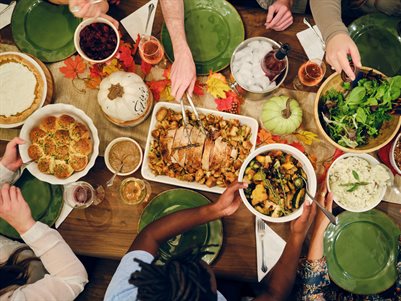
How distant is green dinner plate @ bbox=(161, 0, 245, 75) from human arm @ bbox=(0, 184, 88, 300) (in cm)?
108

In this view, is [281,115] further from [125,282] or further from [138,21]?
[125,282]

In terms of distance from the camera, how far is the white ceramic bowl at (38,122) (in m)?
1.69

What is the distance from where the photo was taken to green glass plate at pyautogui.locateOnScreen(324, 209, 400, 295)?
1818mm

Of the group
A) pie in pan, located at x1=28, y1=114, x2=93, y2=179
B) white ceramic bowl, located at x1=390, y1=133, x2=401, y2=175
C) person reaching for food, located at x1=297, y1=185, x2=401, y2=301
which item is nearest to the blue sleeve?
pie in pan, located at x1=28, y1=114, x2=93, y2=179

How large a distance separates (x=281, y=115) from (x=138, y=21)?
0.92 metres

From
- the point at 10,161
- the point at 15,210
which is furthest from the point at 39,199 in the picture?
the point at 10,161

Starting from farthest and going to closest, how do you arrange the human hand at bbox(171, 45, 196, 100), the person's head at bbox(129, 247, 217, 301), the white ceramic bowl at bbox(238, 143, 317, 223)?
the human hand at bbox(171, 45, 196, 100) < the white ceramic bowl at bbox(238, 143, 317, 223) < the person's head at bbox(129, 247, 217, 301)

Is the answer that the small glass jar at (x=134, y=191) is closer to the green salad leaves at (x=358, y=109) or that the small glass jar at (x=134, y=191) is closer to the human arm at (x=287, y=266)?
the human arm at (x=287, y=266)

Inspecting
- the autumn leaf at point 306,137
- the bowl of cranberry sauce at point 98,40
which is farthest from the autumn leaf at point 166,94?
the autumn leaf at point 306,137

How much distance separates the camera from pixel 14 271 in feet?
6.34

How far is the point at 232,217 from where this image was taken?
5.99 ft

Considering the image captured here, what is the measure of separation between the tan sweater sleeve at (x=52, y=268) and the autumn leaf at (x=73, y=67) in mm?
788

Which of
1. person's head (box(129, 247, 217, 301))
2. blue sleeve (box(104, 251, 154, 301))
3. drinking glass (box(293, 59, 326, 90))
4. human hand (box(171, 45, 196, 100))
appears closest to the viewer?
person's head (box(129, 247, 217, 301))

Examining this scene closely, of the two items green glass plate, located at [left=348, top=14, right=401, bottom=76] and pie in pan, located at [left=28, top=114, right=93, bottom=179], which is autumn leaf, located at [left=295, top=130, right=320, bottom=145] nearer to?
green glass plate, located at [left=348, top=14, right=401, bottom=76]
